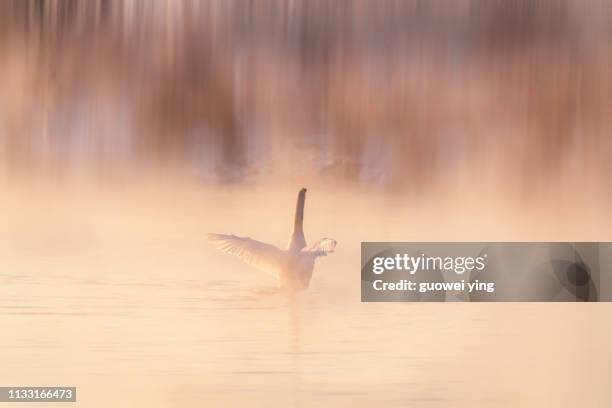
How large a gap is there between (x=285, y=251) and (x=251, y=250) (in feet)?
0.40

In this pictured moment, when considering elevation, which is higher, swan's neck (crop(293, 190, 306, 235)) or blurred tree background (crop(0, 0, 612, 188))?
blurred tree background (crop(0, 0, 612, 188))

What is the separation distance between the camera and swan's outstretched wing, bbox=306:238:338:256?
17.8 feet

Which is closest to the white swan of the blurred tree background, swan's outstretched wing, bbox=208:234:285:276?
swan's outstretched wing, bbox=208:234:285:276

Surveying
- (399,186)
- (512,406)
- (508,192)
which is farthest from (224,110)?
(512,406)

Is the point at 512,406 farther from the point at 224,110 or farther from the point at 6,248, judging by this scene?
the point at 6,248

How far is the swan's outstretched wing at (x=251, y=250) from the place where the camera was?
543 centimetres

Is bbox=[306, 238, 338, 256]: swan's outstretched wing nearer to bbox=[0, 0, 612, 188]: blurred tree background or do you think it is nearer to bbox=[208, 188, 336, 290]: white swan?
bbox=[208, 188, 336, 290]: white swan

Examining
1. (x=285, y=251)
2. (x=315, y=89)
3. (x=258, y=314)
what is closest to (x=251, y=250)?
(x=285, y=251)

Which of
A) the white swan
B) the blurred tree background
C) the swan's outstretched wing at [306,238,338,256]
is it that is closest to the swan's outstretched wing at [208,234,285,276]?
the white swan

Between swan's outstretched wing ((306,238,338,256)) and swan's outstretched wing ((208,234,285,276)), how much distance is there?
12 centimetres

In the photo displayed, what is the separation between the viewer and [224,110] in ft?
17.9

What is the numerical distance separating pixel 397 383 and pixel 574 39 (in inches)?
54.0

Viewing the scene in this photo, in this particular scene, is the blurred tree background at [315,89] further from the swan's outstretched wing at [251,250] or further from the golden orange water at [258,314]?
the swan's outstretched wing at [251,250]

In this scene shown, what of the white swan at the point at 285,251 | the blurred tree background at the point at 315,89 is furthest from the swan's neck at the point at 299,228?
the blurred tree background at the point at 315,89
